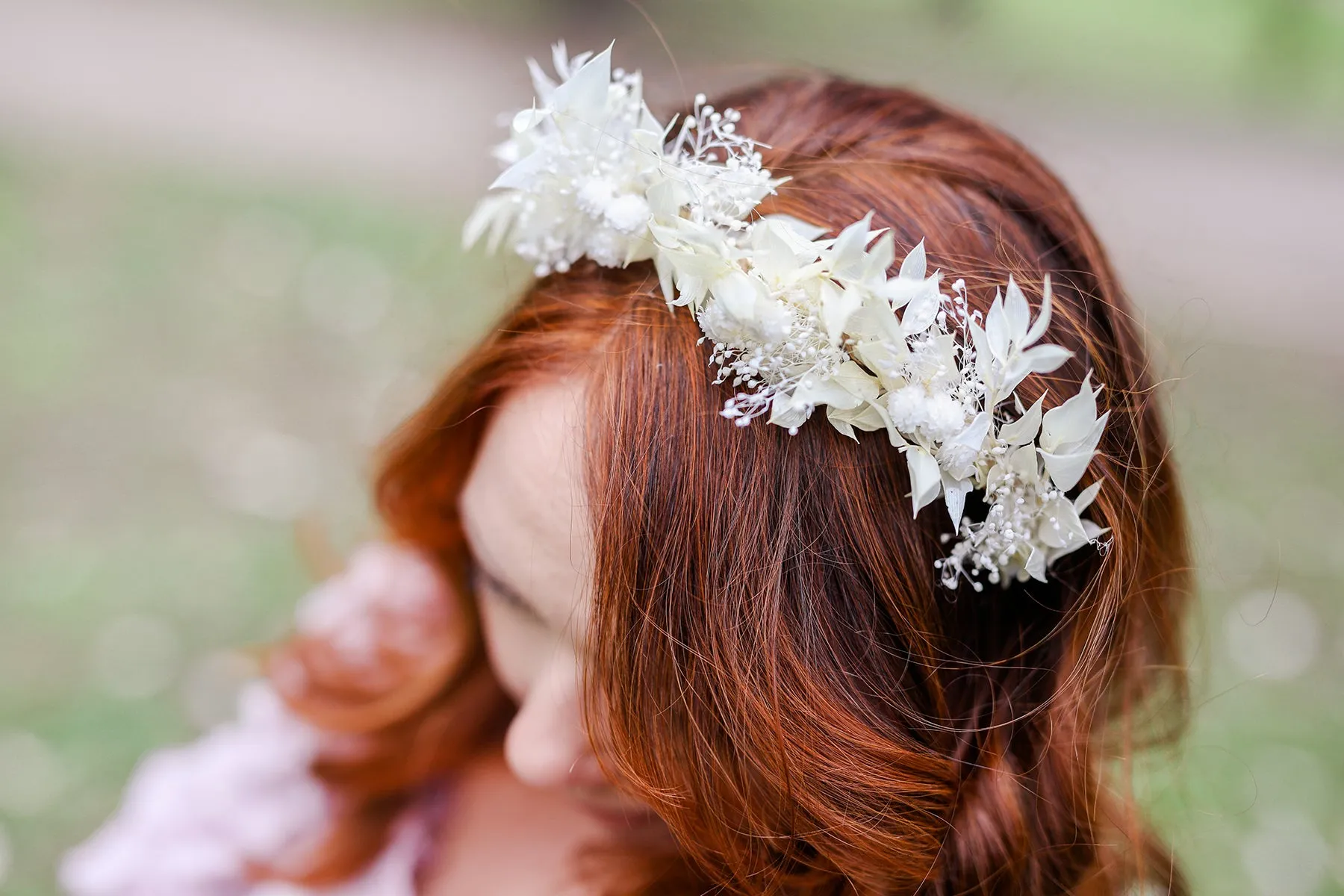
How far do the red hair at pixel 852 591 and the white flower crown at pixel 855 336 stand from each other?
42 millimetres

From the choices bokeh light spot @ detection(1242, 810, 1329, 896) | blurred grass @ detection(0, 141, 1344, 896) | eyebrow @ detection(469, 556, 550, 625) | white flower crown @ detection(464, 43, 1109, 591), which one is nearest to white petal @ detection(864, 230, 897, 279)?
white flower crown @ detection(464, 43, 1109, 591)

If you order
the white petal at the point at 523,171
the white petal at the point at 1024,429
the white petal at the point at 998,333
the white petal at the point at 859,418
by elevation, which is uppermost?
the white petal at the point at 523,171

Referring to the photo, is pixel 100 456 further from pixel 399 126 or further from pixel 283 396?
pixel 399 126

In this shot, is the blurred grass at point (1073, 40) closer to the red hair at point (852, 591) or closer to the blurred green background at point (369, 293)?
the blurred green background at point (369, 293)

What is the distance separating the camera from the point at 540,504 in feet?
2.98

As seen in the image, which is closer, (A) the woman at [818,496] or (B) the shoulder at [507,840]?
(A) the woman at [818,496]

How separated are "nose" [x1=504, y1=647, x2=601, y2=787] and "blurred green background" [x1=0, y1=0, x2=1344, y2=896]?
2.17ft

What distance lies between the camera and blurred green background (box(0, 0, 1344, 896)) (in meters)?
1.84

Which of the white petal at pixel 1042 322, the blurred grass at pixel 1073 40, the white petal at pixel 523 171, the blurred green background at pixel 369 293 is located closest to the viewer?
the white petal at pixel 1042 322

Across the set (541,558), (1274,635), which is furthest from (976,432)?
(1274,635)

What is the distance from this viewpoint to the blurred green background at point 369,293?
184 centimetres

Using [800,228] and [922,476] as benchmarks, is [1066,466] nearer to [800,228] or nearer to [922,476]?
[922,476]

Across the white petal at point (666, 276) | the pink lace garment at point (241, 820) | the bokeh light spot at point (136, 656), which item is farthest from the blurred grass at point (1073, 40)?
the white petal at point (666, 276)

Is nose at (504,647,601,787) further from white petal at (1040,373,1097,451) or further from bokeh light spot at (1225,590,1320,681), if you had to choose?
bokeh light spot at (1225,590,1320,681)
